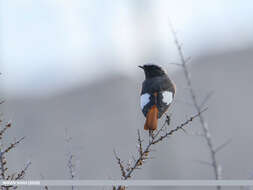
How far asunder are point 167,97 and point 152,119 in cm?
77

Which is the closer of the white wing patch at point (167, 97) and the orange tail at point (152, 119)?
the orange tail at point (152, 119)

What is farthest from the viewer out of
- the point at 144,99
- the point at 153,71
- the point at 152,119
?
the point at 153,71

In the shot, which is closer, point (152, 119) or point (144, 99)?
point (152, 119)

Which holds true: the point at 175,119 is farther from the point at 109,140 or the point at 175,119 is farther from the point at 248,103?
the point at 248,103

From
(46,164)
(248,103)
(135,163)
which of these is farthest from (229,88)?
(135,163)

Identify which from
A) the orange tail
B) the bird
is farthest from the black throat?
the orange tail

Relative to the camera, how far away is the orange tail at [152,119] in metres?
Answer: 4.82

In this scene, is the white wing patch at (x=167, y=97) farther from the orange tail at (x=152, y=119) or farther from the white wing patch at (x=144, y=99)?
the orange tail at (x=152, y=119)

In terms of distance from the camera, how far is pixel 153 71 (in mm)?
6715

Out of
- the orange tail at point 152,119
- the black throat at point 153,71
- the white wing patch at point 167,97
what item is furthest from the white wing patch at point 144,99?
the black throat at point 153,71

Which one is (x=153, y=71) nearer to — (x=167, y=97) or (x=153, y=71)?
(x=153, y=71)

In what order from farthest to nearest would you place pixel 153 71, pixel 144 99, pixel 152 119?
pixel 153 71 → pixel 144 99 → pixel 152 119

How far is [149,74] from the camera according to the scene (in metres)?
6.71

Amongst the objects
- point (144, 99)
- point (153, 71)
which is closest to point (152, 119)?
point (144, 99)
